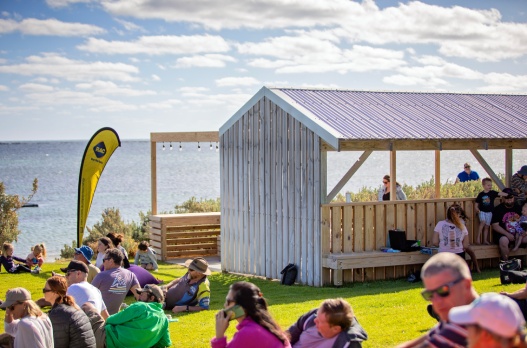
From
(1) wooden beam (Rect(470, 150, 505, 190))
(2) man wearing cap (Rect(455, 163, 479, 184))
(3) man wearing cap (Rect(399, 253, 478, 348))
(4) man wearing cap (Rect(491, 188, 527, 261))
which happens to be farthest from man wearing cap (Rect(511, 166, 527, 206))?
(3) man wearing cap (Rect(399, 253, 478, 348))

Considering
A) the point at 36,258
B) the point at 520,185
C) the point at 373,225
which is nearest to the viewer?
the point at 373,225

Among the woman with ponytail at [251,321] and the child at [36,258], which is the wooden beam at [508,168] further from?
the woman with ponytail at [251,321]

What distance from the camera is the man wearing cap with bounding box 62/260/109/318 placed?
27.3 feet

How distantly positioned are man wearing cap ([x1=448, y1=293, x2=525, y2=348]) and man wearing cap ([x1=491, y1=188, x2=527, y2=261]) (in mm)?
12077

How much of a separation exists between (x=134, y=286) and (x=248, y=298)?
5009 millimetres

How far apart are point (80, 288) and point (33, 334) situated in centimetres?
172

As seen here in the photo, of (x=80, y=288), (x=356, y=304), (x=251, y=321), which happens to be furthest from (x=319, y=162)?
(x=251, y=321)

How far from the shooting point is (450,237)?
14.1 m

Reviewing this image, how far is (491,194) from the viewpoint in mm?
15492

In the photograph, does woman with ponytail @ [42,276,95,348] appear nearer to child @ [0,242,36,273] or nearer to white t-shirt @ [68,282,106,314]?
white t-shirt @ [68,282,106,314]

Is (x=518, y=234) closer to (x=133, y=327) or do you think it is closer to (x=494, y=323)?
(x=133, y=327)

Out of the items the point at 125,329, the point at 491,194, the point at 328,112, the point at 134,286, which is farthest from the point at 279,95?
the point at 125,329

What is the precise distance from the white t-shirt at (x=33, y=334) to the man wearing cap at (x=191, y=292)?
4.60 metres

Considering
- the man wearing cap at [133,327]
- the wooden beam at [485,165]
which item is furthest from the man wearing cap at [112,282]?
the wooden beam at [485,165]
